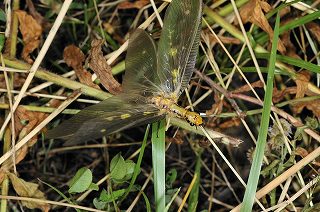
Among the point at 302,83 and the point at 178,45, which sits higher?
the point at 178,45

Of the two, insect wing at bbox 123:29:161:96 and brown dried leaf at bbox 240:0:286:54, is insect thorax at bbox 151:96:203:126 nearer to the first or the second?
insect wing at bbox 123:29:161:96

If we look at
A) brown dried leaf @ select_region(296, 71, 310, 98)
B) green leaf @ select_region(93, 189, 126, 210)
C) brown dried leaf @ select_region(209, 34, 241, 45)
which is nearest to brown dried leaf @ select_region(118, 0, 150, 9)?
brown dried leaf @ select_region(209, 34, 241, 45)

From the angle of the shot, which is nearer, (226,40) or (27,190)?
(27,190)

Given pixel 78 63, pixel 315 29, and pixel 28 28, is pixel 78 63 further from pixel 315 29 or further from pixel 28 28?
pixel 315 29

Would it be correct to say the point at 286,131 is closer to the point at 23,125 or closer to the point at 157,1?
the point at 157,1

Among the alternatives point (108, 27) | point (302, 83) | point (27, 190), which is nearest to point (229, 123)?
point (302, 83)

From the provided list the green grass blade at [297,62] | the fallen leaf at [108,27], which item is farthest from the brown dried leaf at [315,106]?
the fallen leaf at [108,27]

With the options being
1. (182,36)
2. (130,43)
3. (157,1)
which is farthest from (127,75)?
(157,1)
